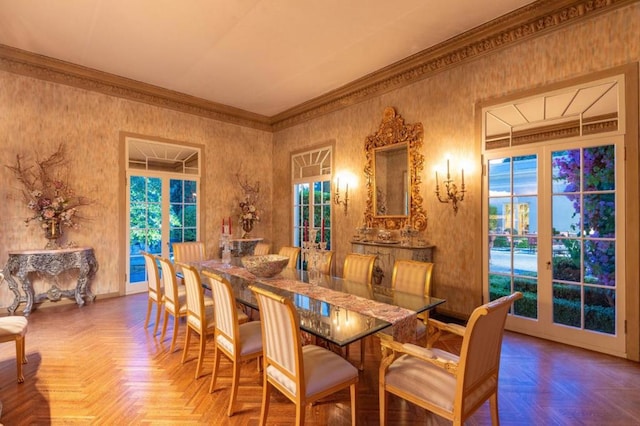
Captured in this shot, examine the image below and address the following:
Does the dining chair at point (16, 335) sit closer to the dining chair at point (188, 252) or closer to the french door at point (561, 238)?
the dining chair at point (188, 252)

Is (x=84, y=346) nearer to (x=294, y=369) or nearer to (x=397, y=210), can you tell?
(x=294, y=369)

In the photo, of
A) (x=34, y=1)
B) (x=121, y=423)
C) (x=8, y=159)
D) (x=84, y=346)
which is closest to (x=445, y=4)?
(x=34, y=1)

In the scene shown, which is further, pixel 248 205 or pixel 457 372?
pixel 248 205

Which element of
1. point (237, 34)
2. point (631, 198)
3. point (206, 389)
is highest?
point (237, 34)

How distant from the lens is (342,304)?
2.12 meters

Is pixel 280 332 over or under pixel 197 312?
over

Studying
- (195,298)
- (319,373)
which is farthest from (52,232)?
(319,373)

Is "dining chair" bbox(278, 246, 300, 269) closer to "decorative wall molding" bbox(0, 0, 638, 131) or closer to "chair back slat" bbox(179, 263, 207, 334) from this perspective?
"chair back slat" bbox(179, 263, 207, 334)

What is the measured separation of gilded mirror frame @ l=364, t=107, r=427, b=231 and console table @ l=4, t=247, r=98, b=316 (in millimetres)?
3951

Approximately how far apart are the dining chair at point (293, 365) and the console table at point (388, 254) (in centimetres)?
224

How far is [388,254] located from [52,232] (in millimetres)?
4352

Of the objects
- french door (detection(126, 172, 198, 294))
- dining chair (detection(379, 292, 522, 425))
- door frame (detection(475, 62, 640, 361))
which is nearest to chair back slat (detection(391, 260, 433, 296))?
dining chair (detection(379, 292, 522, 425))

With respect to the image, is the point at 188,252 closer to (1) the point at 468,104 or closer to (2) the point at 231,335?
(2) the point at 231,335

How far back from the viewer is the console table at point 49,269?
3.76 metres
